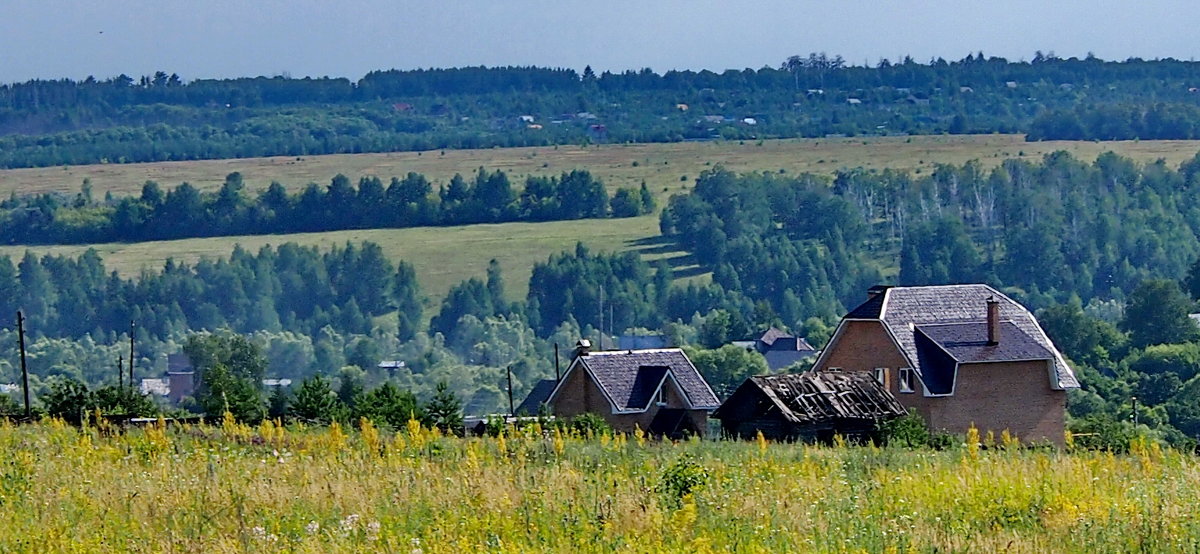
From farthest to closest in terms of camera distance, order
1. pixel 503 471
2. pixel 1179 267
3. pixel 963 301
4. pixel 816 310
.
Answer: pixel 1179 267 → pixel 816 310 → pixel 963 301 → pixel 503 471

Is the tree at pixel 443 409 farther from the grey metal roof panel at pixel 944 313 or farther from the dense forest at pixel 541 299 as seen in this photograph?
the dense forest at pixel 541 299

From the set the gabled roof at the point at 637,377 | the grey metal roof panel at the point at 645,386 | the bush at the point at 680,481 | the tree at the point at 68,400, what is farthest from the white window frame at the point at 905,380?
the bush at the point at 680,481

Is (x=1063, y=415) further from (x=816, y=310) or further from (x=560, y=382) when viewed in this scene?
(x=816, y=310)

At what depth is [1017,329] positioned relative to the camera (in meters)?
55.6

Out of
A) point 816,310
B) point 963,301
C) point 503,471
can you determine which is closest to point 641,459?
point 503,471

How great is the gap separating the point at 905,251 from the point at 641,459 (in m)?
183

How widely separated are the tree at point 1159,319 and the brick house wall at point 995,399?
53.1m

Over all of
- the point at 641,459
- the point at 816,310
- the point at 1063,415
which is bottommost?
the point at 816,310

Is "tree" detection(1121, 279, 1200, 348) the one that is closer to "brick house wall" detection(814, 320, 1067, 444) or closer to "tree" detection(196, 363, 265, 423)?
"brick house wall" detection(814, 320, 1067, 444)

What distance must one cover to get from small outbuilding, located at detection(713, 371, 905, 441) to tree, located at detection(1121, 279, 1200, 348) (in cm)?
6645

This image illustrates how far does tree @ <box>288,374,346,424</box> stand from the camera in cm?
2546

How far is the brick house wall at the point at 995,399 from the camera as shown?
5316 cm

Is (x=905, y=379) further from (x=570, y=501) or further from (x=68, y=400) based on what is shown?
(x=570, y=501)

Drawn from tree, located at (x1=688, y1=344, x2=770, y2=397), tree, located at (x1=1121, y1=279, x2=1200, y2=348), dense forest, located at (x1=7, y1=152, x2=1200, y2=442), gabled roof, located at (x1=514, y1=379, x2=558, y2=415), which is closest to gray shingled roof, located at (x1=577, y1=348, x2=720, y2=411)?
gabled roof, located at (x1=514, y1=379, x2=558, y2=415)
